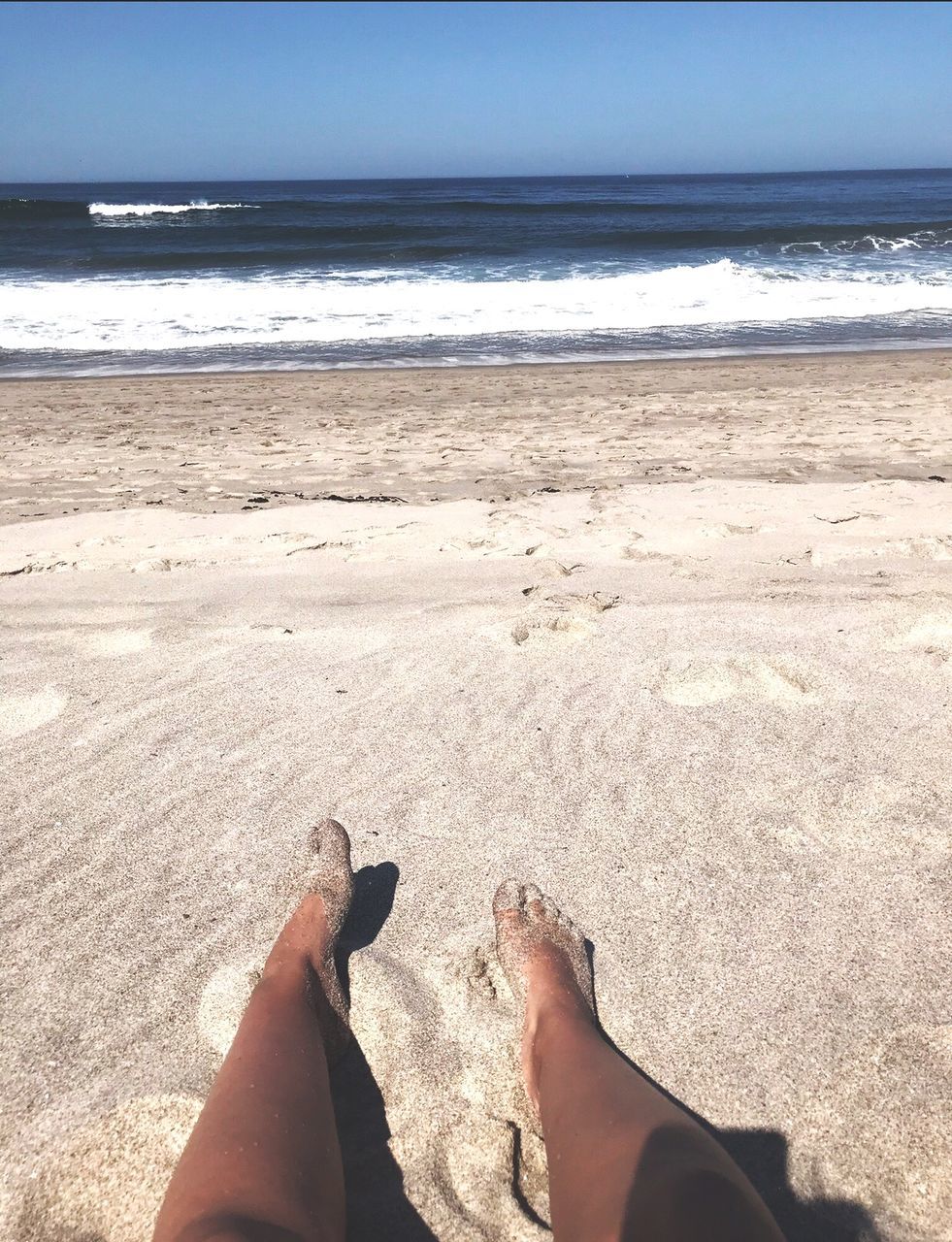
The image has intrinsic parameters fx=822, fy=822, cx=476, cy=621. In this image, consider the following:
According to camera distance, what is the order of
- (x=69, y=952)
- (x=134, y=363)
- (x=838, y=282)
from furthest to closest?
(x=838, y=282) < (x=134, y=363) < (x=69, y=952)

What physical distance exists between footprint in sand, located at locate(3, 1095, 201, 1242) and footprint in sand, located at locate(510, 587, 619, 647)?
207 centimetres

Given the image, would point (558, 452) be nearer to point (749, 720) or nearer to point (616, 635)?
point (616, 635)

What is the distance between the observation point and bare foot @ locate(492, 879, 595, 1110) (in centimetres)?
177

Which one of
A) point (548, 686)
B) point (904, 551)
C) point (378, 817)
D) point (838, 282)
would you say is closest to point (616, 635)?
point (548, 686)

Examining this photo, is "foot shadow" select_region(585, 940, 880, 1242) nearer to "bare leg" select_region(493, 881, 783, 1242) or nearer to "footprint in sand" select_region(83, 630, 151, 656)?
"bare leg" select_region(493, 881, 783, 1242)

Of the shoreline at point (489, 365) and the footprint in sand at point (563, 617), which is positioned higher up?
the shoreline at point (489, 365)

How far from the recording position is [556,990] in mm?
1812

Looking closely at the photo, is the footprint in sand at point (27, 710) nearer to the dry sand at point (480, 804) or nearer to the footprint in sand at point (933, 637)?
the dry sand at point (480, 804)

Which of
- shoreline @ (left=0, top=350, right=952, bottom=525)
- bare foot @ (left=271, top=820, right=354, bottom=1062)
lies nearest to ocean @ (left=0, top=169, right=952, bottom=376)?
shoreline @ (left=0, top=350, right=952, bottom=525)

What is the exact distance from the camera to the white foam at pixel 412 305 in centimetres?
1168

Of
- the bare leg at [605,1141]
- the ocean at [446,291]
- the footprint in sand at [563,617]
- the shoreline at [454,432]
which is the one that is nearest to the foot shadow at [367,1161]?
the bare leg at [605,1141]

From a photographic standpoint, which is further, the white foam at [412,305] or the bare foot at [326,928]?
the white foam at [412,305]

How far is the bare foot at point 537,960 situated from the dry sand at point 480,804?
2.2 inches

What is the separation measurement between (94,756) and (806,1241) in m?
2.30
